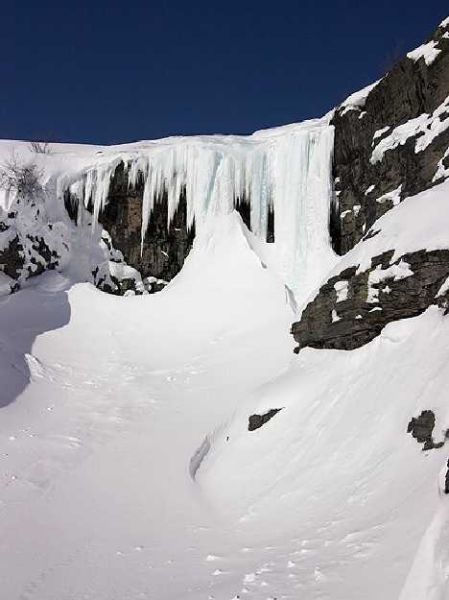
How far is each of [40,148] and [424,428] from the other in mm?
22984

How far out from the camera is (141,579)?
6.20 metres

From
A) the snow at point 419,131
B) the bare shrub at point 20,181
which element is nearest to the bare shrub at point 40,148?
the bare shrub at point 20,181

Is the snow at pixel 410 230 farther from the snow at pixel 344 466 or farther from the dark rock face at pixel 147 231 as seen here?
the dark rock face at pixel 147 231

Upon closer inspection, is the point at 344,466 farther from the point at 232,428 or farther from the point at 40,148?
the point at 40,148

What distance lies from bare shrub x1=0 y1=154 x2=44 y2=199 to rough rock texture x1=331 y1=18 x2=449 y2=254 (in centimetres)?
1125

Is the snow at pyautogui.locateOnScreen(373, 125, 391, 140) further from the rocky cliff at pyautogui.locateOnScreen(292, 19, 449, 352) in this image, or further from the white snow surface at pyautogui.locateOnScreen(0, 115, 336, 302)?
the white snow surface at pyautogui.locateOnScreen(0, 115, 336, 302)

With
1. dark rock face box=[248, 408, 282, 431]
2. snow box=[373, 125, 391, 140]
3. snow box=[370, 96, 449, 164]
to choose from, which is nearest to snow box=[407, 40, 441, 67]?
snow box=[370, 96, 449, 164]

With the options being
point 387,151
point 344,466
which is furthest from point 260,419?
point 387,151

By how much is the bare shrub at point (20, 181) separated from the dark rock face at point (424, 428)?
19131mm

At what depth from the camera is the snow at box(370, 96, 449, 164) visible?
1388 centimetres

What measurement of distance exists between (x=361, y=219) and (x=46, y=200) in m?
12.0

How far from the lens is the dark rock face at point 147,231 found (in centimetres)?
2167

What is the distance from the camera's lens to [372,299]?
9.25 metres

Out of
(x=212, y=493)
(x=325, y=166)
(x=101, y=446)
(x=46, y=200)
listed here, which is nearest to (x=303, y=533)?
(x=212, y=493)
